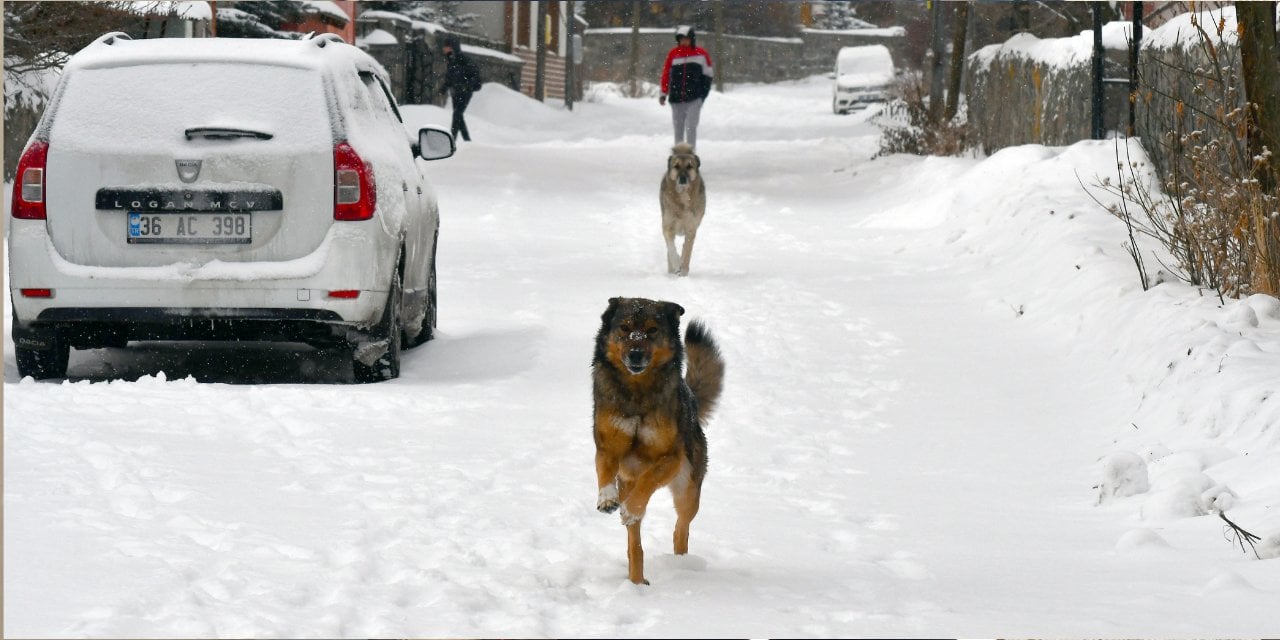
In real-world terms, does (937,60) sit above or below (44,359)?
above

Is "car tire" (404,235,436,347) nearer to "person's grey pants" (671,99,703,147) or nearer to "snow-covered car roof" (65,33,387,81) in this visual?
"snow-covered car roof" (65,33,387,81)

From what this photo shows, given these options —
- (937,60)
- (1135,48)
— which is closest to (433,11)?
(937,60)

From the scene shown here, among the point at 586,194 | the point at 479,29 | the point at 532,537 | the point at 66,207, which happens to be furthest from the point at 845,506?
the point at 479,29

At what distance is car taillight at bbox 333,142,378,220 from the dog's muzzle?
3262mm

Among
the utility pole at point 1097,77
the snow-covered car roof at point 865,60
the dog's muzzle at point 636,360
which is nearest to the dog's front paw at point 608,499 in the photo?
the dog's muzzle at point 636,360

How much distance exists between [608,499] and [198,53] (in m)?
4.15

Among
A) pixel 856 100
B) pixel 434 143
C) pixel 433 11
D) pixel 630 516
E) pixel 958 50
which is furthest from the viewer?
pixel 856 100

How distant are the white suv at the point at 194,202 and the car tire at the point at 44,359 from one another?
8 centimetres

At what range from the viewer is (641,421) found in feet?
15.6

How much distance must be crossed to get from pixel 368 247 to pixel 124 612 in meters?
3.86

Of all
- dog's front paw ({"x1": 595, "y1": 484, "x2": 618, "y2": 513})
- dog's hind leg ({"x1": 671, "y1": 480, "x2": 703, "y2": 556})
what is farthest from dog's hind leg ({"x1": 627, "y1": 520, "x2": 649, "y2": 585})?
dog's hind leg ({"x1": 671, "y1": 480, "x2": 703, "y2": 556})

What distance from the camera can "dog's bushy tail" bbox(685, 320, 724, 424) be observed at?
5.51 m

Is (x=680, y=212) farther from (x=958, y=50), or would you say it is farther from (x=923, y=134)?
(x=958, y=50)

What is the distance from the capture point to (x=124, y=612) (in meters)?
3.96
